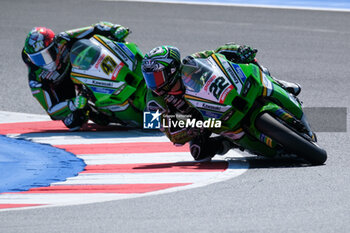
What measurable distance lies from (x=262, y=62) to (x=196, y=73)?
640cm

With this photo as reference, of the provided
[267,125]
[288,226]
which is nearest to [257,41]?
[267,125]

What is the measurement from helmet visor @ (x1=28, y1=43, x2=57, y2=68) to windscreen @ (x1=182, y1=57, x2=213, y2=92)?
283cm

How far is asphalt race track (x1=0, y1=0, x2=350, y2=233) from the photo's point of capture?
534 cm

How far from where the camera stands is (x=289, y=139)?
6.81m

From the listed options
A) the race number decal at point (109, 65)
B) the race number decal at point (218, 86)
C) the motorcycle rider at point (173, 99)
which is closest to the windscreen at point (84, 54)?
the race number decal at point (109, 65)

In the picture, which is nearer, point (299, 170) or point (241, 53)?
point (299, 170)

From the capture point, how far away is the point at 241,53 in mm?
7855

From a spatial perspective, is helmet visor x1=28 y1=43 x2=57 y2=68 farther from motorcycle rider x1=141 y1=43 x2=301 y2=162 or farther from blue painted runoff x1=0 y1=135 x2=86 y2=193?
motorcycle rider x1=141 y1=43 x2=301 y2=162

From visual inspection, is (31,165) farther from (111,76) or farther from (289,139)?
(289,139)

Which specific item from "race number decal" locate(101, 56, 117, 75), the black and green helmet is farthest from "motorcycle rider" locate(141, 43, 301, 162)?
"race number decal" locate(101, 56, 117, 75)

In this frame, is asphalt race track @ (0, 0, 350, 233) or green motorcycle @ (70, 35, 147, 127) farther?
green motorcycle @ (70, 35, 147, 127)

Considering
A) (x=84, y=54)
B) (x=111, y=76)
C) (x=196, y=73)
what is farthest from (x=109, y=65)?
(x=196, y=73)

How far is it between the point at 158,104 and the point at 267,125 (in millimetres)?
1164

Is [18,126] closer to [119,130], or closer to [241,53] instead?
[119,130]
